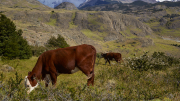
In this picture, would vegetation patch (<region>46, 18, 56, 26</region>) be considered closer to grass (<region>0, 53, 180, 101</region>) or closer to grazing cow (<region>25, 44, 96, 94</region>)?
grass (<region>0, 53, 180, 101</region>)

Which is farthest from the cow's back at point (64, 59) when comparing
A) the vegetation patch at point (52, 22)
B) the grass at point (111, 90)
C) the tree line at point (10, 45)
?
the vegetation patch at point (52, 22)

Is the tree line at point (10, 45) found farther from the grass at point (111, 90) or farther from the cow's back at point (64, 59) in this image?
the cow's back at point (64, 59)

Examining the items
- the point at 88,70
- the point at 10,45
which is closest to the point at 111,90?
the point at 88,70

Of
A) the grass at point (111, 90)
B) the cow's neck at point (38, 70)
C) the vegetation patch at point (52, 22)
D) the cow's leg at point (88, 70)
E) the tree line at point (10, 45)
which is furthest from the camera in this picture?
the vegetation patch at point (52, 22)

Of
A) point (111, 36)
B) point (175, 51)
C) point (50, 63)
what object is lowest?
point (175, 51)

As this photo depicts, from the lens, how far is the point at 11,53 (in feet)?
48.0

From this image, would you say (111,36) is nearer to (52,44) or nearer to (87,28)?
(87,28)

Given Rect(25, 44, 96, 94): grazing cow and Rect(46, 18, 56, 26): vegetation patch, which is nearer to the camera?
Rect(25, 44, 96, 94): grazing cow

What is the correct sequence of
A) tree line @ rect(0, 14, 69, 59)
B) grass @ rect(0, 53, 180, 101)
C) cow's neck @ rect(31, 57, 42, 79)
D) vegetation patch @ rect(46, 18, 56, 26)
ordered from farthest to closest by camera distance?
vegetation patch @ rect(46, 18, 56, 26), tree line @ rect(0, 14, 69, 59), cow's neck @ rect(31, 57, 42, 79), grass @ rect(0, 53, 180, 101)

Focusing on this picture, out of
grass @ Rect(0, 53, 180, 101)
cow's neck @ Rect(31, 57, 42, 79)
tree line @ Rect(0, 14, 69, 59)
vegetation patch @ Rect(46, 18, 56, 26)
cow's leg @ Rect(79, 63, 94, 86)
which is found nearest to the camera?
grass @ Rect(0, 53, 180, 101)

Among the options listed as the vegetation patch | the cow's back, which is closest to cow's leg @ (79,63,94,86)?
the cow's back

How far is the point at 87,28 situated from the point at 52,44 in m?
124

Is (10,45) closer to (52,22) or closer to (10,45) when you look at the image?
(10,45)

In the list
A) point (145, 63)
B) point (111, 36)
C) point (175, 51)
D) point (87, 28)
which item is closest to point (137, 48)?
point (175, 51)
